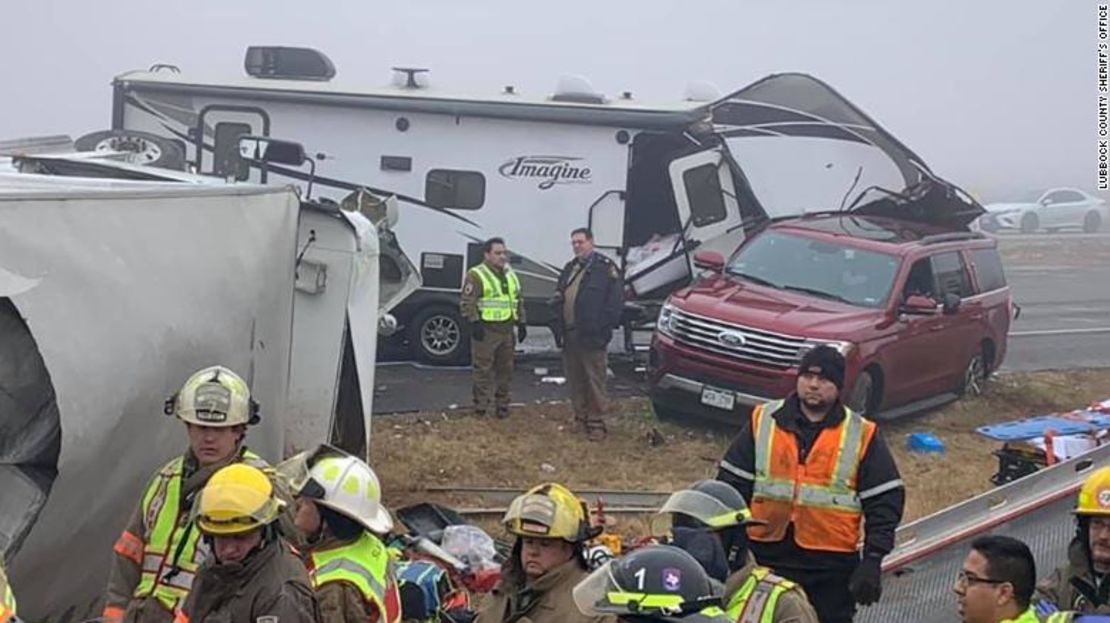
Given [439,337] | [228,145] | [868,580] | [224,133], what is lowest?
[439,337]

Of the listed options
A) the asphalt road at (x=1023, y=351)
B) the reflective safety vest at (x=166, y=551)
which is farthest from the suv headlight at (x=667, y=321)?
the reflective safety vest at (x=166, y=551)

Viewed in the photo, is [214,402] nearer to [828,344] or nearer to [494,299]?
[828,344]

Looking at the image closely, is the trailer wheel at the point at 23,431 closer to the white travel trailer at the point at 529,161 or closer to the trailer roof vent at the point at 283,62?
the white travel trailer at the point at 529,161

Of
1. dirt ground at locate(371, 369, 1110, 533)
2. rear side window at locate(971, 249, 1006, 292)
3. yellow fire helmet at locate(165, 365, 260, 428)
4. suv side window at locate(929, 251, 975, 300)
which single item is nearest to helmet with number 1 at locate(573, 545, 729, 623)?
yellow fire helmet at locate(165, 365, 260, 428)

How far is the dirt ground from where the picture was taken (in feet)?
32.7

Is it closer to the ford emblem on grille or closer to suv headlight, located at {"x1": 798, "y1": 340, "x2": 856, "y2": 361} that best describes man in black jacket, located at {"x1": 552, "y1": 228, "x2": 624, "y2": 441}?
the ford emblem on grille

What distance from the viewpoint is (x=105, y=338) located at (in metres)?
4.98

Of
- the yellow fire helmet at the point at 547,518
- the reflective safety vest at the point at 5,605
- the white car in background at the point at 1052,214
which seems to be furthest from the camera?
the white car in background at the point at 1052,214

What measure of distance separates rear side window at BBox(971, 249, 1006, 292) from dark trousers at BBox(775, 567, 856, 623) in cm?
846

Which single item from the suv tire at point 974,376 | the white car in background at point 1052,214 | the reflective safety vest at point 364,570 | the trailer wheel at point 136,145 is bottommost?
the white car in background at point 1052,214

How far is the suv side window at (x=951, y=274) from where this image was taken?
1256cm

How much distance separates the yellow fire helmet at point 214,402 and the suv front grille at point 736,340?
22.7 feet

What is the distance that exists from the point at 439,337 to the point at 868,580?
955cm

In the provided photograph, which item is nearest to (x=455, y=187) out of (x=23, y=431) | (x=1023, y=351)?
(x=1023, y=351)
